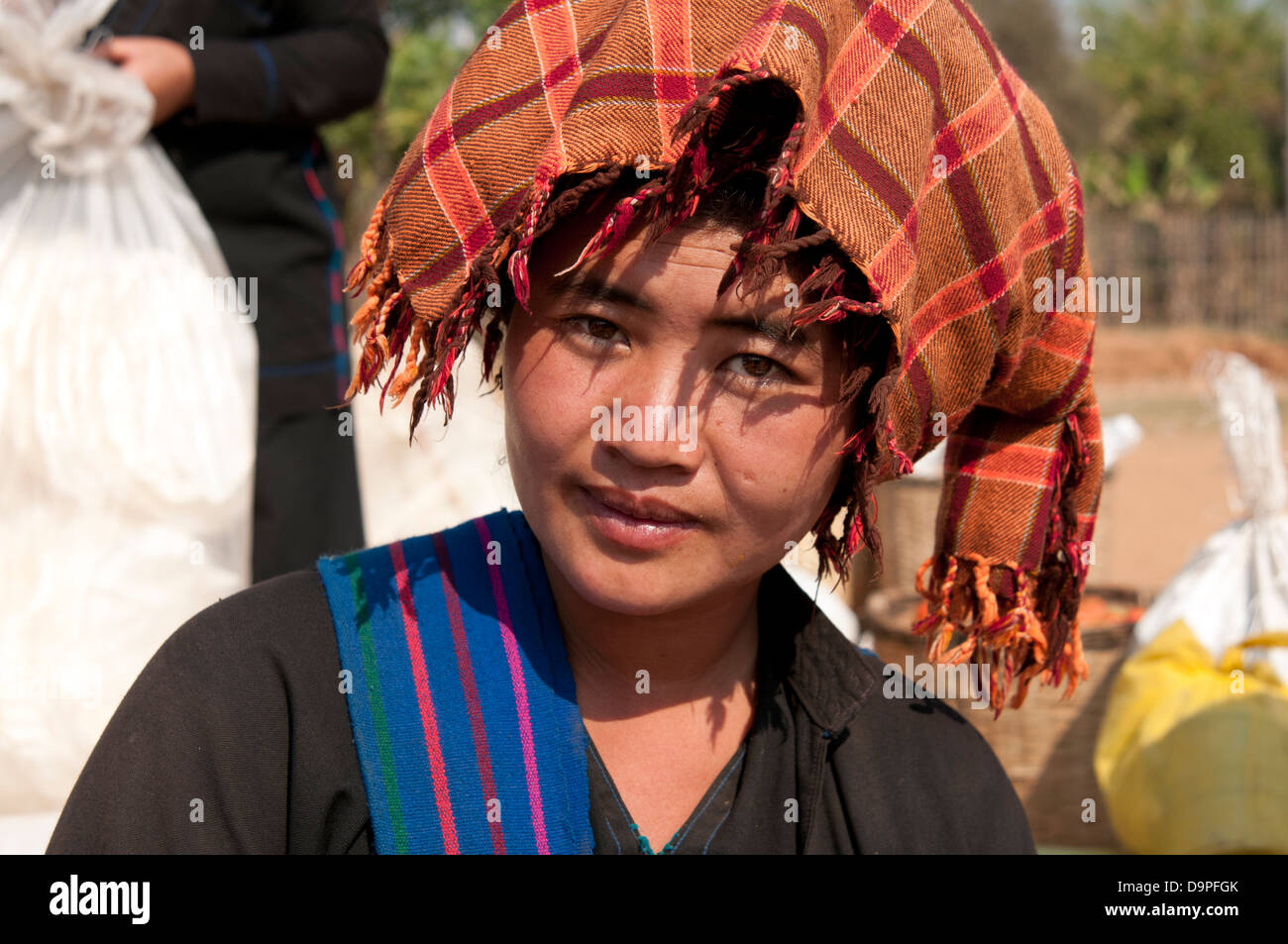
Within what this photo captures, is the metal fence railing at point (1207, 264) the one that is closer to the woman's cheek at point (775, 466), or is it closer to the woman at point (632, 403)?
the woman at point (632, 403)

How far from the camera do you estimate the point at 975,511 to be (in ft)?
5.49

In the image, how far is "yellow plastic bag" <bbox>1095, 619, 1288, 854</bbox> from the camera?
2676mm

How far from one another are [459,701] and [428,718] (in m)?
0.04

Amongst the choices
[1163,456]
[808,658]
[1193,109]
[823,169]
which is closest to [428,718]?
[808,658]

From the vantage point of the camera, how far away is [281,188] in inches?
95.6

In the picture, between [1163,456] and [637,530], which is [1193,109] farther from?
[637,530]

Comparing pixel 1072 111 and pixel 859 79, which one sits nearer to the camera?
pixel 859 79

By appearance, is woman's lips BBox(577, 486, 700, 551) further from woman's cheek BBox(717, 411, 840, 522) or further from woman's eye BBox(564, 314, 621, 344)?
woman's eye BBox(564, 314, 621, 344)

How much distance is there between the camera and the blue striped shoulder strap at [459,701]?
1.33m

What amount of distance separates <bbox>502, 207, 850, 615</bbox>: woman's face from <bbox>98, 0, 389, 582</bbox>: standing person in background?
3.52 feet

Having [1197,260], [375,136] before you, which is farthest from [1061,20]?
[375,136]

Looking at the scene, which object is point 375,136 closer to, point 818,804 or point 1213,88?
point 818,804

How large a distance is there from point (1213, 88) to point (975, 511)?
22111 mm

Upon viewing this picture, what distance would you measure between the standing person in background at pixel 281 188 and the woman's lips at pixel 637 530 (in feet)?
3.66
